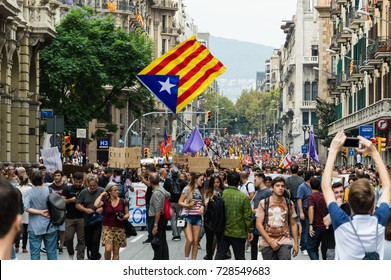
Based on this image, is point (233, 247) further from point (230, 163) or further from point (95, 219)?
point (230, 163)

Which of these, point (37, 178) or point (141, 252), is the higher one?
point (37, 178)

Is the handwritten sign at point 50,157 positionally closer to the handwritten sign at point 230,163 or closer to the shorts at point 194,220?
the shorts at point 194,220

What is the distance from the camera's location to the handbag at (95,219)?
59.8 ft

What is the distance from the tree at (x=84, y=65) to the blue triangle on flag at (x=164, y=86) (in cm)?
3154

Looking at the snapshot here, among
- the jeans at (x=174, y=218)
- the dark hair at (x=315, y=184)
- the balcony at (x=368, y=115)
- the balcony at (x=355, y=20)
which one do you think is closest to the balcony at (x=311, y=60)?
the balcony at (x=368, y=115)

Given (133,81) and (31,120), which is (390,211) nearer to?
(31,120)

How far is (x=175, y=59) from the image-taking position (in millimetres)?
23406

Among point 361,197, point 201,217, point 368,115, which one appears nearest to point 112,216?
point 201,217

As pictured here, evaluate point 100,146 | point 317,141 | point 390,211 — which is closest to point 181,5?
point 317,141

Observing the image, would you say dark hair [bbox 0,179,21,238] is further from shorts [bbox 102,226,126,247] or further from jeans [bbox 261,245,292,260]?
shorts [bbox 102,226,126,247]

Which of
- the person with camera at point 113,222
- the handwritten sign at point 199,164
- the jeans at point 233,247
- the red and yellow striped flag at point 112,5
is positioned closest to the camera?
the jeans at point 233,247

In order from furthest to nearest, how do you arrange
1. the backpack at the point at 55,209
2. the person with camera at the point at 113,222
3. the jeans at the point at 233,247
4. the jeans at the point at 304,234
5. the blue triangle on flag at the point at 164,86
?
the blue triangle on flag at the point at 164,86 < the jeans at the point at 304,234 < the person with camera at the point at 113,222 < the backpack at the point at 55,209 < the jeans at the point at 233,247

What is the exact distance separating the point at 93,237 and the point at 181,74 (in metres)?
5.94

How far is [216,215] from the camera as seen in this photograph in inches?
661
